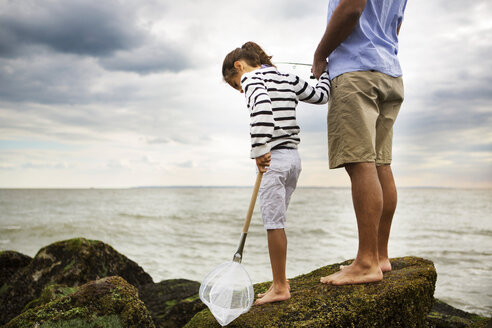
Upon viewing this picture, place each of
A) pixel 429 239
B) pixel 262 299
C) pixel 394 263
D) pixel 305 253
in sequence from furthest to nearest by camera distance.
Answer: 1. pixel 429 239
2. pixel 305 253
3. pixel 394 263
4. pixel 262 299

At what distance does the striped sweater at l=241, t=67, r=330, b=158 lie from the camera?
9.08 feet

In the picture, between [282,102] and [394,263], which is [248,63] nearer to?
[282,102]

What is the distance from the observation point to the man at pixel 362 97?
266cm

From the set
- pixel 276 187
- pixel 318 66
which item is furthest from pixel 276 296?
pixel 318 66

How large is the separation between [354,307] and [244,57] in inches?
83.4

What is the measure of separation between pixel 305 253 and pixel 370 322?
26.0 ft

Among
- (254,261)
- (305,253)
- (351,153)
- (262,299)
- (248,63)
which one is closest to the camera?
(351,153)

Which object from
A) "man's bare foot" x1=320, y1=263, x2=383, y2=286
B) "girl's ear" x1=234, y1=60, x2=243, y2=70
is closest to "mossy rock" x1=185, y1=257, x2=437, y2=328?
"man's bare foot" x1=320, y1=263, x2=383, y2=286

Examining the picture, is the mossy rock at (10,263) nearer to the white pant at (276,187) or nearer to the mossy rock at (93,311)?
the mossy rock at (93,311)

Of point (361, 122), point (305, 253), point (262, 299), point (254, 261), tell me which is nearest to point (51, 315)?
point (262, 299)

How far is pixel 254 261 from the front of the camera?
30.4ft

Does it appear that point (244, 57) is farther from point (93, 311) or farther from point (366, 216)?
point (93, 311)

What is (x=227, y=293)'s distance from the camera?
262 centimetres

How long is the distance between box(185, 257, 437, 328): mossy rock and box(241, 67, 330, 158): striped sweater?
1144 mm
